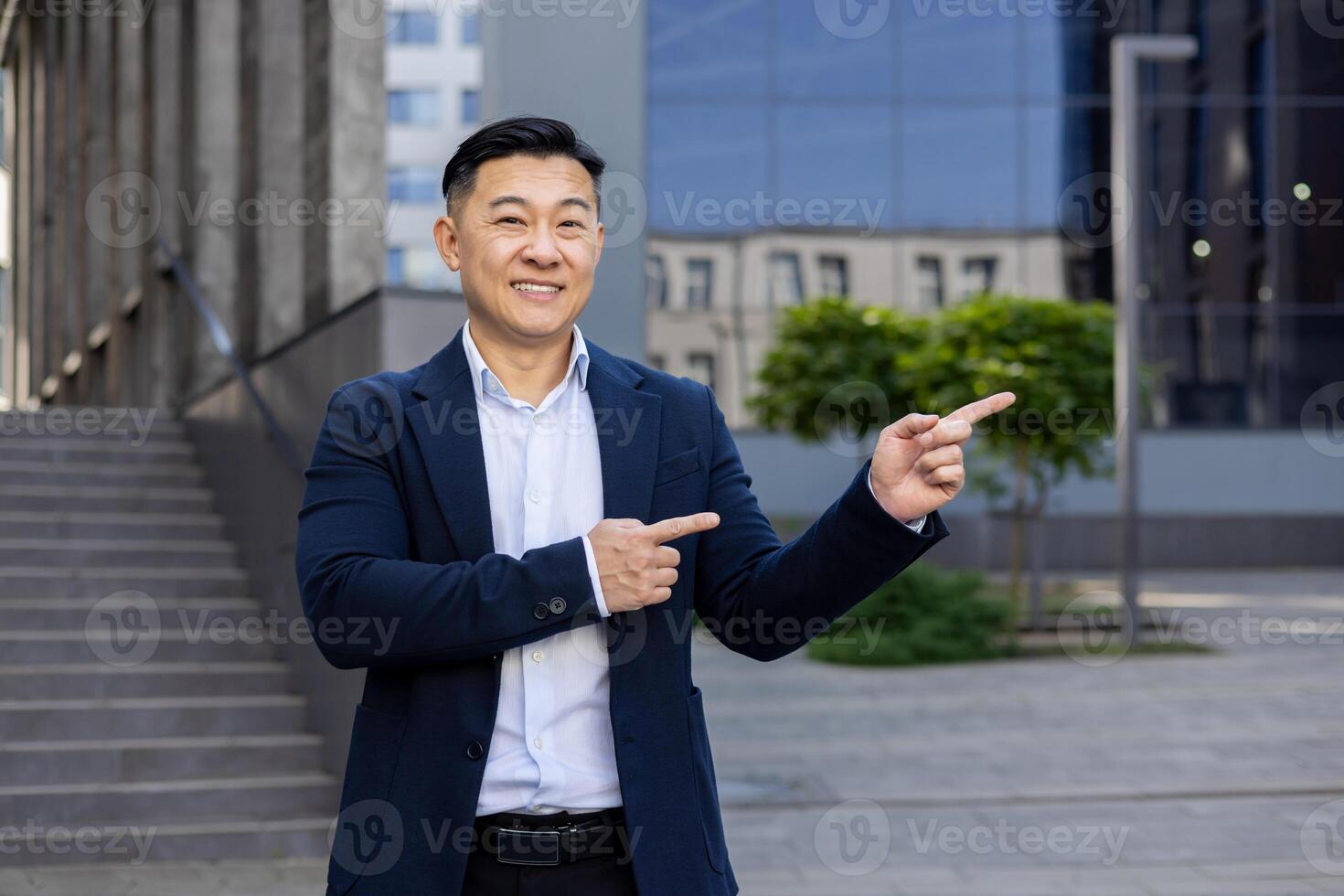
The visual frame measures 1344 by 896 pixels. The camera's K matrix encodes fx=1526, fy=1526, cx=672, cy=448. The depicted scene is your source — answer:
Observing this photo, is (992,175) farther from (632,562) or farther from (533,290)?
(632,562)

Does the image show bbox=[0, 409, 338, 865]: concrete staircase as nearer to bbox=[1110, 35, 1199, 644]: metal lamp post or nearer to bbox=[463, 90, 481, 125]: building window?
bbox=[1110, 35, 1199, 644]: metal lamp post

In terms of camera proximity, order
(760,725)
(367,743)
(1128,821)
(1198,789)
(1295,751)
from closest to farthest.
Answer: (367,743) < (1128,821) < (1198,789) < (1295,751) < (760,725)

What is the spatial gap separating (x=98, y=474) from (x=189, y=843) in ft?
14.3

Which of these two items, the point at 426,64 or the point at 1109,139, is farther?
the point at 426,64

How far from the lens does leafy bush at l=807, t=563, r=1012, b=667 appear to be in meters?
14.6

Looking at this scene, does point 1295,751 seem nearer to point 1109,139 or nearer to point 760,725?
point 760,725

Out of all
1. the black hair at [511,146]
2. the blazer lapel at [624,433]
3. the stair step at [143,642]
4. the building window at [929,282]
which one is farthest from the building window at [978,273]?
the black hair at [511,146]

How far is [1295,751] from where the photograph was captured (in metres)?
9.37

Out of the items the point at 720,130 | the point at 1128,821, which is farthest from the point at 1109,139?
the point at 1128,821

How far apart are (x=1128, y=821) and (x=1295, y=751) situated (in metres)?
2.47

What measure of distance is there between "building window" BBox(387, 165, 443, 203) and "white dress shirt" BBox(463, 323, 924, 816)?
64.6 m

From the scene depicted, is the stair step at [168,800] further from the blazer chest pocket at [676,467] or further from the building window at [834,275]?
the building window at [834,275]
